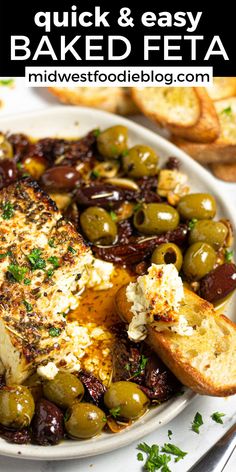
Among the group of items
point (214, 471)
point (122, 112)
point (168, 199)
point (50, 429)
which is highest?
point (122, 112)

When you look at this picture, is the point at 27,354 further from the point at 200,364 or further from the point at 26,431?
the point at 200,364

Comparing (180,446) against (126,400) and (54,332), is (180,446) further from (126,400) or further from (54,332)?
(54,332)

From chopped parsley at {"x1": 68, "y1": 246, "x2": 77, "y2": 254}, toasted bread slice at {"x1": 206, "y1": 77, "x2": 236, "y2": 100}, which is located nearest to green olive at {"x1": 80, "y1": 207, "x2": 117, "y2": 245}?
chopped parsley at {"x1": 68, "y1": 246, "x2": 77, "y2": 254}

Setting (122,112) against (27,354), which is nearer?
(27,354)

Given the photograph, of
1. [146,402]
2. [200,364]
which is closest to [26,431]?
[146,402]

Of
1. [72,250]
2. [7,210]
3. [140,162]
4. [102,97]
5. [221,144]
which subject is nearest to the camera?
[72,250]

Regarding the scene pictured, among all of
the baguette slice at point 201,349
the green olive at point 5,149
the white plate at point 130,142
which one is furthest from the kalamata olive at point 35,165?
the baguette slice at point 201,349

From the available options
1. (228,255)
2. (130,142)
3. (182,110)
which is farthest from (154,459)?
(182,110)
